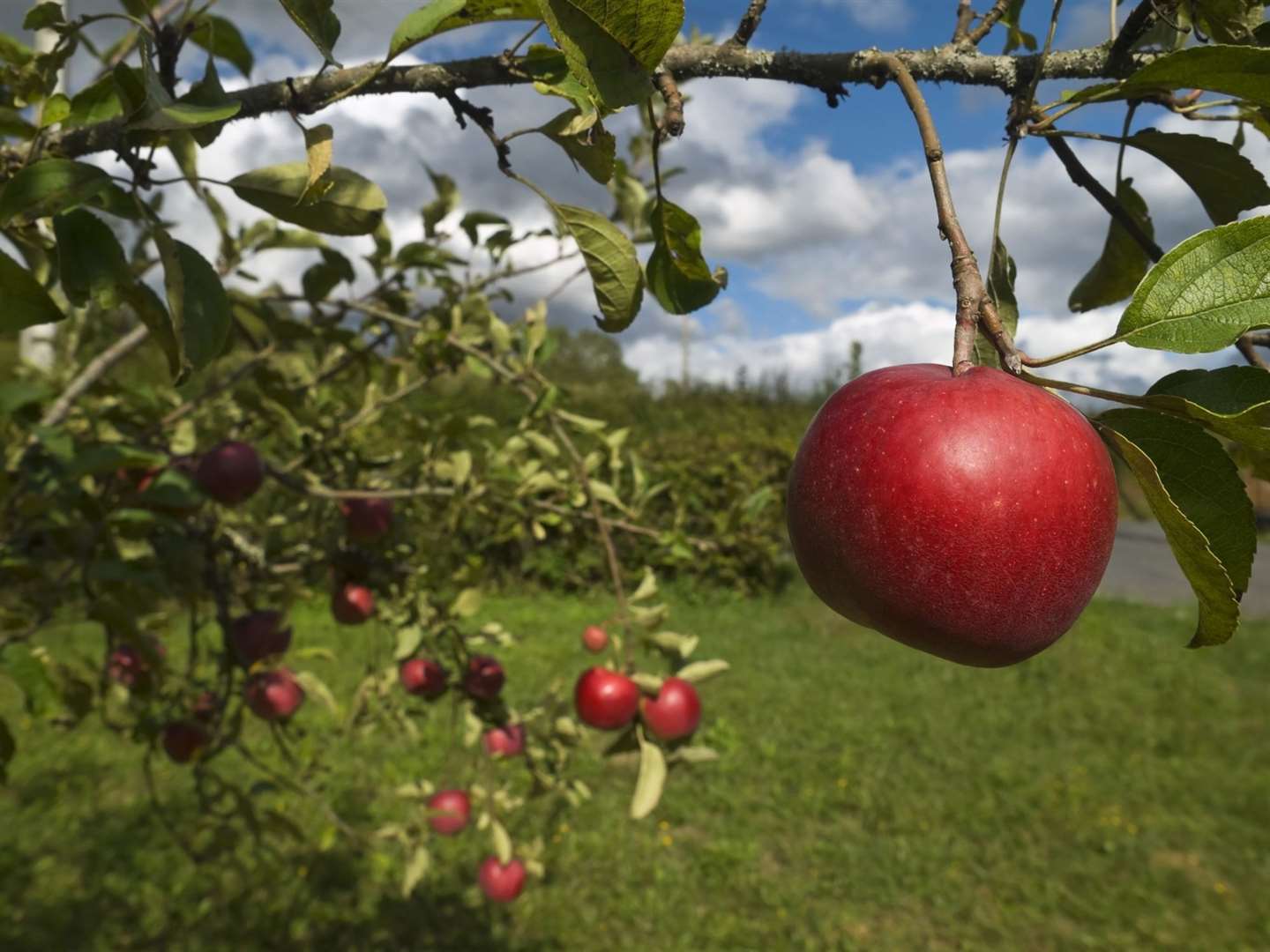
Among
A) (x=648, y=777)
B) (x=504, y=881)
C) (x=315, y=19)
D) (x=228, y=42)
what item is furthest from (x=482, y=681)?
(x=315, y=19)

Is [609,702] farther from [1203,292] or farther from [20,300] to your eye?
[1203,292]

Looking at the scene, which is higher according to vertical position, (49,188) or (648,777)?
(49,188)

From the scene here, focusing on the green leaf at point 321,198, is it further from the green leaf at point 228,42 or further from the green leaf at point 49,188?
the green leaf at point 228,42

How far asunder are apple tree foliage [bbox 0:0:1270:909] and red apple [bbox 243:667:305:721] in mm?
50

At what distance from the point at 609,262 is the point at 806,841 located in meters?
3.71

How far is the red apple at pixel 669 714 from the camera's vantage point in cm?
127

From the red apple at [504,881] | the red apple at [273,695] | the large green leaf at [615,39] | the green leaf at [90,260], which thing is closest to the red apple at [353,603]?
the red apple at [273,695]

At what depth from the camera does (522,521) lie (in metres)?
1.80

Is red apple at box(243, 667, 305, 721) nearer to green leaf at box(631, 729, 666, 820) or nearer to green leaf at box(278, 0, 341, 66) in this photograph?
green leaf at box(631, 729, 666, 820)

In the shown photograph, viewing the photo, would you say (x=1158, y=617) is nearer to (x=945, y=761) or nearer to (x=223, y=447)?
(x=945, y=761)

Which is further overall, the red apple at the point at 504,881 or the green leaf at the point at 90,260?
the red apple at the point at 504,881

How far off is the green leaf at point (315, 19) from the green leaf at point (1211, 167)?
0.53 metres

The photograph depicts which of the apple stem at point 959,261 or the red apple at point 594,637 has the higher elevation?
the apple stem at point 959,261

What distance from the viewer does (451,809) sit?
1.82m
